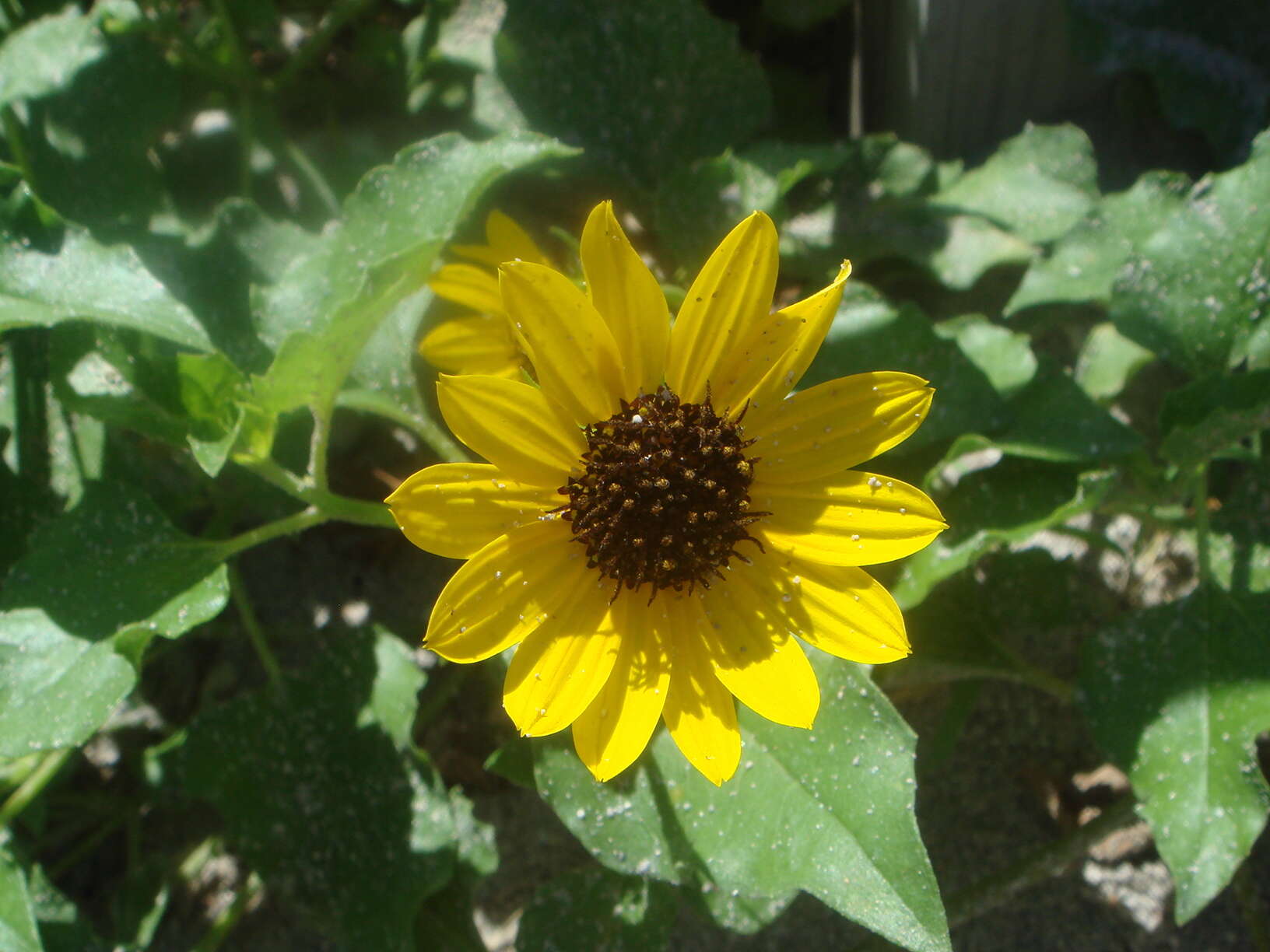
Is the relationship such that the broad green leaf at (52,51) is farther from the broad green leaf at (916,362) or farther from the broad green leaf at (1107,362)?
the broad green leaf at (1107,362)

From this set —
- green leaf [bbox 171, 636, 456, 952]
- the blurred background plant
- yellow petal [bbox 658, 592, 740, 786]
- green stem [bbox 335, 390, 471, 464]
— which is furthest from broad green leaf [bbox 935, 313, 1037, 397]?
green leaf [bbox 171, 636, 456, 952]

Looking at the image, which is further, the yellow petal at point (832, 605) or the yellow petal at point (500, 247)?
the yellow petal at point (500, 247)

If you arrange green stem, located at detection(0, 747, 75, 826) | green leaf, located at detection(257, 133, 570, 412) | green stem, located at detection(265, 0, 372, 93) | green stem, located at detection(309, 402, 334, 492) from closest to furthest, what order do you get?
green leaf, located at detection(257, 133, 570, 412)
green stem, located at detection(309, 402, 334, 492)
green stem, located at detection(0, 747, 75, 826)
green stem, located at detection(265, 0, 372, 93)

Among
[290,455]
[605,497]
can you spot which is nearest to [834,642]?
[605,497]

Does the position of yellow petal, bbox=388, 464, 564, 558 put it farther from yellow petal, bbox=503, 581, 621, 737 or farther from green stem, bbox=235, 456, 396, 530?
green stem, bbox=235, 456, 396, 530

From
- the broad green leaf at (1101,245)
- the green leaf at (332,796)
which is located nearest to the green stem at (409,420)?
the green leaf at (332,796)
